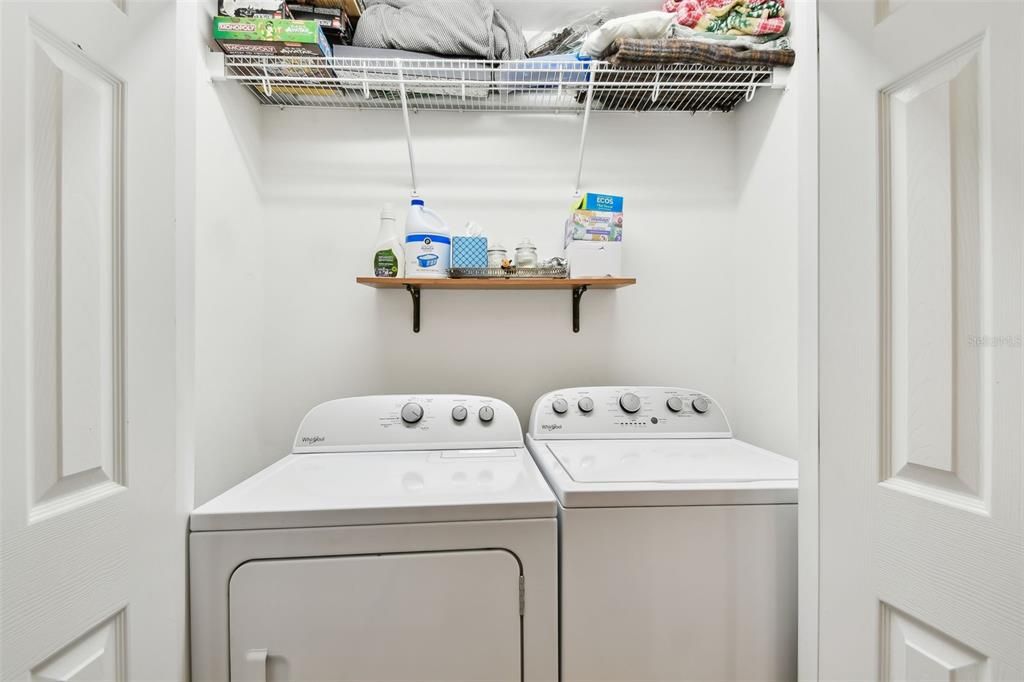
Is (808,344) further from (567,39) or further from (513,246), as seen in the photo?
(567,39)

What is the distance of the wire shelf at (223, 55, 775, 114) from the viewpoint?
139 centimetres

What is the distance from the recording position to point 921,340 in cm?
63

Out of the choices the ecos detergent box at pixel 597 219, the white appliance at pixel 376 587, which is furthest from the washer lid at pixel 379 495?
the ecos detergent box at pixel 597 219

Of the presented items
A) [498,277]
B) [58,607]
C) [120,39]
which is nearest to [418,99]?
[498,277]

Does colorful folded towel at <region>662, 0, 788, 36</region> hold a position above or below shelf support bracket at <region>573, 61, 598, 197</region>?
above

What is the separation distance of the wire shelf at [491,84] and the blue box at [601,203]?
328 mm

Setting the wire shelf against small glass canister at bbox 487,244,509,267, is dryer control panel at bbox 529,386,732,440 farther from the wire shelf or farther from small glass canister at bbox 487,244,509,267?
the wire shelf

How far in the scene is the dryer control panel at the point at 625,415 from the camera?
1526 millimetres

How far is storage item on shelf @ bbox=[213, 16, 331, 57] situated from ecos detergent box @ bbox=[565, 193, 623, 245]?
0.94 m

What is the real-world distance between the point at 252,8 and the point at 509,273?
1.07 m

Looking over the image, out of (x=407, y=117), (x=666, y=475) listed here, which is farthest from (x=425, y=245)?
(x=666, y=475)

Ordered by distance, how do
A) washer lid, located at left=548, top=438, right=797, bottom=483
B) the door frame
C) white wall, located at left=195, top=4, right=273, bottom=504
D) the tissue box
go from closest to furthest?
the door frame < washer lid, located at left=548, top=438, right=797, bottom=483 < white wall, located at left=195, top=4, right=273, bottom=504 < the tissue box

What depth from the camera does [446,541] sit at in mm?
920

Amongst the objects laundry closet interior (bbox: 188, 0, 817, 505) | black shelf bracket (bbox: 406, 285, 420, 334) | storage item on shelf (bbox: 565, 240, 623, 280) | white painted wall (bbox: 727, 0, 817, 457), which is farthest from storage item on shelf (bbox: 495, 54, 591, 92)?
black shelf bracket (bbox: 406, 285, 420, 334)
